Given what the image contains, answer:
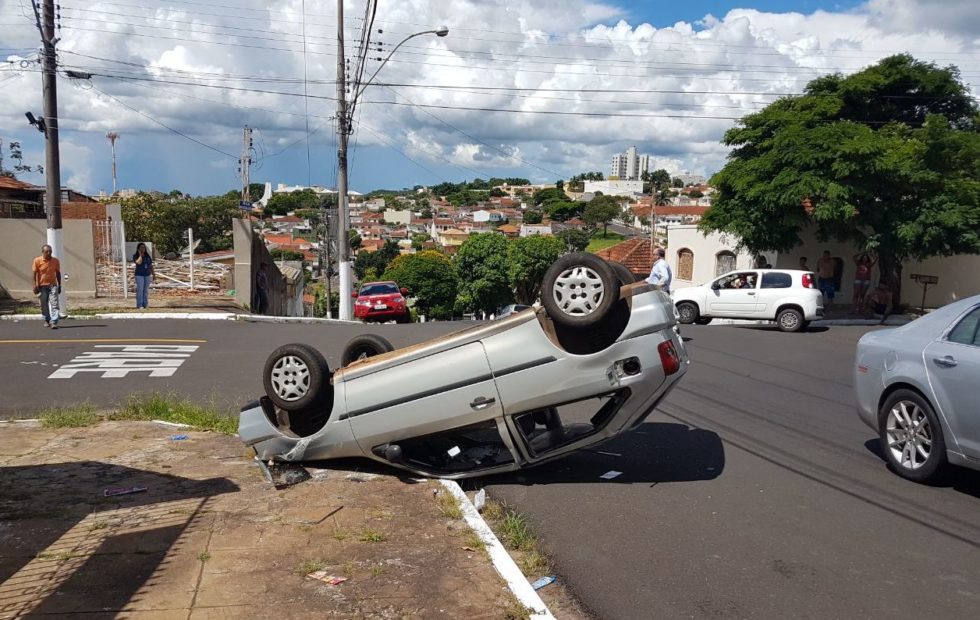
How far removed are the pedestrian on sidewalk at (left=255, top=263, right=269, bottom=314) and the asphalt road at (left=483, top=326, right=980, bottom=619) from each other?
18.5 meters

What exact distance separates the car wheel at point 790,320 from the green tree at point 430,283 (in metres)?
36.0

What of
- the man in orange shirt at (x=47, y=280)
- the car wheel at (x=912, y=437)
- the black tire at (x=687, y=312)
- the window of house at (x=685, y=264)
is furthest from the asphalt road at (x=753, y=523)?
the window of house at (x=685, y=264)

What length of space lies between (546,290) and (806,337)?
11644 mm

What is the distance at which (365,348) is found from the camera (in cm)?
Result: 715

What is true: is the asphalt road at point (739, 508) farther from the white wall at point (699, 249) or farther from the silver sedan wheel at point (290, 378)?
the white wall at point (699, 249)

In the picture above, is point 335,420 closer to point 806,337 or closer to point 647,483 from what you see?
point 647,483

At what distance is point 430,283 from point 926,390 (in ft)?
152

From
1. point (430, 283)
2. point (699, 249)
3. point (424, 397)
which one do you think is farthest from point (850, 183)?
point (430, 283)

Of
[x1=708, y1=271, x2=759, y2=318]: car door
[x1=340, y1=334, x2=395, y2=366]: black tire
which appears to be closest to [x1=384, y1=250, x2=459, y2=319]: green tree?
[x1=708, y1=271, x2=759, y2=318]: car door

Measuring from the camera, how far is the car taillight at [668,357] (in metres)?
5.62

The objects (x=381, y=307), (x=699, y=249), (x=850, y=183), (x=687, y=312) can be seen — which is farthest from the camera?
(x=699, y=249)

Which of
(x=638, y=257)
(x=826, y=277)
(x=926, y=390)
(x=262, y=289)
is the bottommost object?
(x=262, y=289)

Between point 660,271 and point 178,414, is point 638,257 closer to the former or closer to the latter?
point 660,271

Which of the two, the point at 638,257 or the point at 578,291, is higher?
the point at 638,257
